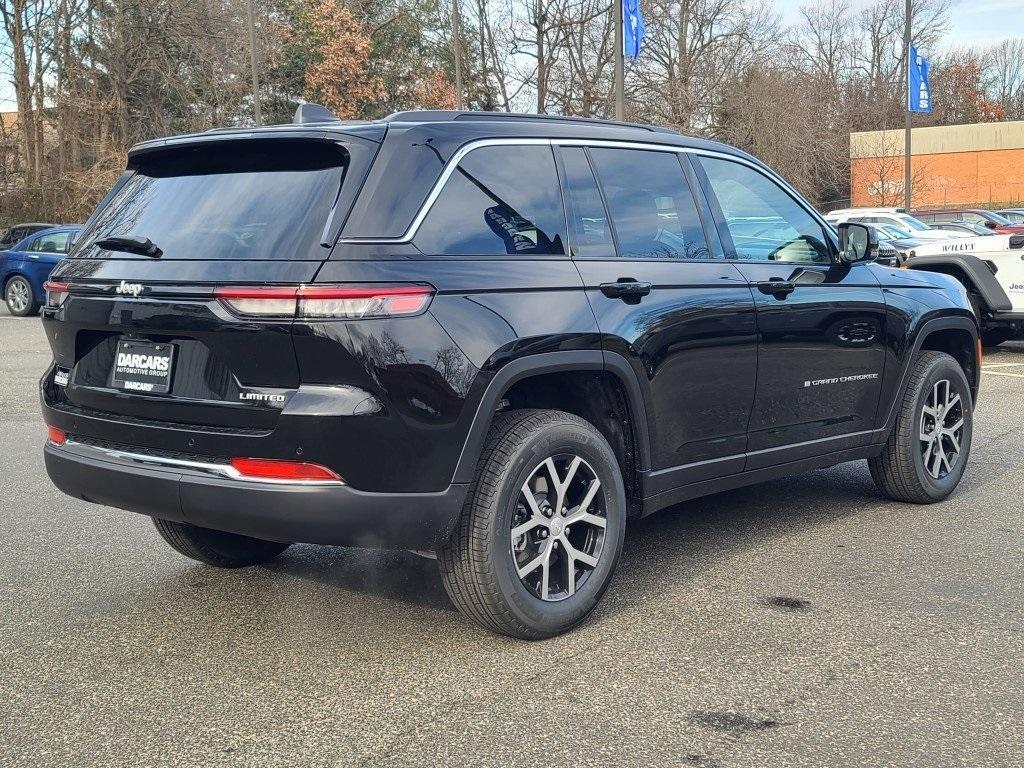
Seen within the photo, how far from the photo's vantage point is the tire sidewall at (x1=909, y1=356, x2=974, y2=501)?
19.2 feet

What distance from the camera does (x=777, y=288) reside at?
16.4ft

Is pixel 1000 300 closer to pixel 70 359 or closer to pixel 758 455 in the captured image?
pixel 758 455

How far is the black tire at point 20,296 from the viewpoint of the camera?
21.1 meters

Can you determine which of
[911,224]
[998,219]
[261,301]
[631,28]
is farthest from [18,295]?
[998,219]

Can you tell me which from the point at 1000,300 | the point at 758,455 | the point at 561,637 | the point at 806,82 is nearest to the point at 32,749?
the point at 561,637

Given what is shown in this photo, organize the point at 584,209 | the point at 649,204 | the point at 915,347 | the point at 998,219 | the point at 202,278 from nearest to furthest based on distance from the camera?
the point at 202,278, the point at 584,209, the point at 649,204, the point at 915,347, the point at 998,219

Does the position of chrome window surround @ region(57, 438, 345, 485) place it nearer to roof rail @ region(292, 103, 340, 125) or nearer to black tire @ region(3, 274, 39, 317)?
roof rail @ region(292, 103, 340, 125)

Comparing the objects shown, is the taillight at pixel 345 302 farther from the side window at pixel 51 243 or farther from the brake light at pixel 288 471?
the side window at pixel 51 243

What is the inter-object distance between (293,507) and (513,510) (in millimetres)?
752

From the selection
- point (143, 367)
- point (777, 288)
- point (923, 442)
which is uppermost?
point (777, 288)

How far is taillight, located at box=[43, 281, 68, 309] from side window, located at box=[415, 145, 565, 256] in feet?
4.64

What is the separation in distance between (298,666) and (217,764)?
73 cm

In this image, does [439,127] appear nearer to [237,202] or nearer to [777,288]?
[237,202]

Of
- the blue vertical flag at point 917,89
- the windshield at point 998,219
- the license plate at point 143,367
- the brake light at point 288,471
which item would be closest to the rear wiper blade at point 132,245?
the license plate at point 143,367
